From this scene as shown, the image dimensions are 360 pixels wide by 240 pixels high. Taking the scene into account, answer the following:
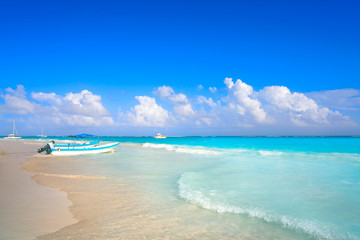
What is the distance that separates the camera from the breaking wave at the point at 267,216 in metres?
6.35

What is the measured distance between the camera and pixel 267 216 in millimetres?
7555

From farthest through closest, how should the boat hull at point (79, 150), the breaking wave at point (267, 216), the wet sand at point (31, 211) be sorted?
the boat hull at point (79, 150) → the breaking wave at point (267, 216) → the wet sand at point (31, 211)

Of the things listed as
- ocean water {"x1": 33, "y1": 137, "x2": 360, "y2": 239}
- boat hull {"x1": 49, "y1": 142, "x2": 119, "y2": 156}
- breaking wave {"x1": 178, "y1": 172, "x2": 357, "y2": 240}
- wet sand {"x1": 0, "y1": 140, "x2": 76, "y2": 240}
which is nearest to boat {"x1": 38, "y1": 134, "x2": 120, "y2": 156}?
boat hull {"x1": 49, "y1": 142, "x2": 119, "y2": 156}

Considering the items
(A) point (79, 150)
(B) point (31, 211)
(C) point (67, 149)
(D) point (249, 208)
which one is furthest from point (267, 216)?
(A) point (79, 150)

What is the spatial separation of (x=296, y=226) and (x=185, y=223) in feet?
10.2

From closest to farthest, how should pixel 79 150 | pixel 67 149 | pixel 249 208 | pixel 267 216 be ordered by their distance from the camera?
pixel 267 216 → pixel 249 208 → pixel 67 149 → pixel 79 150

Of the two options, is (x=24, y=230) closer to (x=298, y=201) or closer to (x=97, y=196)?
(x=97, y=196)

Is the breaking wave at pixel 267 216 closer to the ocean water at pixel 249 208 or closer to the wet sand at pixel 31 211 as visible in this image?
the ocean water at pixel 249 208

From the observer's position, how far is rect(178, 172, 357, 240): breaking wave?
20.8ft

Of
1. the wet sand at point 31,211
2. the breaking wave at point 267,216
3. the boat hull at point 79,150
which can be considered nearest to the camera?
the wet sand at point 31,211

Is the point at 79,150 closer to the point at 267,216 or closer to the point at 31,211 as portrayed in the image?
the point at 31,211

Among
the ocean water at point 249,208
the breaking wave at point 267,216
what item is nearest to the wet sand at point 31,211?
the ocean water at point 249,208

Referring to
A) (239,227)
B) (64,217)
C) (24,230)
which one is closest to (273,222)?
(239,227)

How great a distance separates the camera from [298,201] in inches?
373
